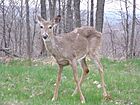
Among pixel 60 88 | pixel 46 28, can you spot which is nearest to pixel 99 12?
pixel 60 88

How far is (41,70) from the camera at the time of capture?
11.2 m

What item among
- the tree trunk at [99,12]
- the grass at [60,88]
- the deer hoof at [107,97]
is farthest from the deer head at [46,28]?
the tree trunk at [99,12]

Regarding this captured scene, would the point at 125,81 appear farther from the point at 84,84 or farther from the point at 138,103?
the point at 138,103

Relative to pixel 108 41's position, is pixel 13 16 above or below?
above

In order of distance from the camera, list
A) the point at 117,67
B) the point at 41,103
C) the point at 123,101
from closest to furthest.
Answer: the point at 41,103 → the point at 123,101 → the point at 117,67

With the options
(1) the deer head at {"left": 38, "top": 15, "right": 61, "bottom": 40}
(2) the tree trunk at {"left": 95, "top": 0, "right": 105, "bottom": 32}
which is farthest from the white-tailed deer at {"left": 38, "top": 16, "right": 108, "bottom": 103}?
(2) the tree trunk at {"left": 95, "top": 0, "right": 105, "bottom": 32}

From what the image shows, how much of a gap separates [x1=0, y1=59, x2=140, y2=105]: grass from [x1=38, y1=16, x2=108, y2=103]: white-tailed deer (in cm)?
27

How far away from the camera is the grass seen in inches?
324

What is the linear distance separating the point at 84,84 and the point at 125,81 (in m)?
1.04

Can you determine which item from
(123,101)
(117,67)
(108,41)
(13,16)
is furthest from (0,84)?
(108,41)

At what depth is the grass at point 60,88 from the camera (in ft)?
27.0

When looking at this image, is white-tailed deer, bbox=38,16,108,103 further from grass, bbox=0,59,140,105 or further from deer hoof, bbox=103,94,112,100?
grass, bbox=0,59,140,105

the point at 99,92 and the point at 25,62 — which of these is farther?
the point at 25,62

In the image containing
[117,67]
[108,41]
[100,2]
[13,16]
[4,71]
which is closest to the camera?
[4,71]
